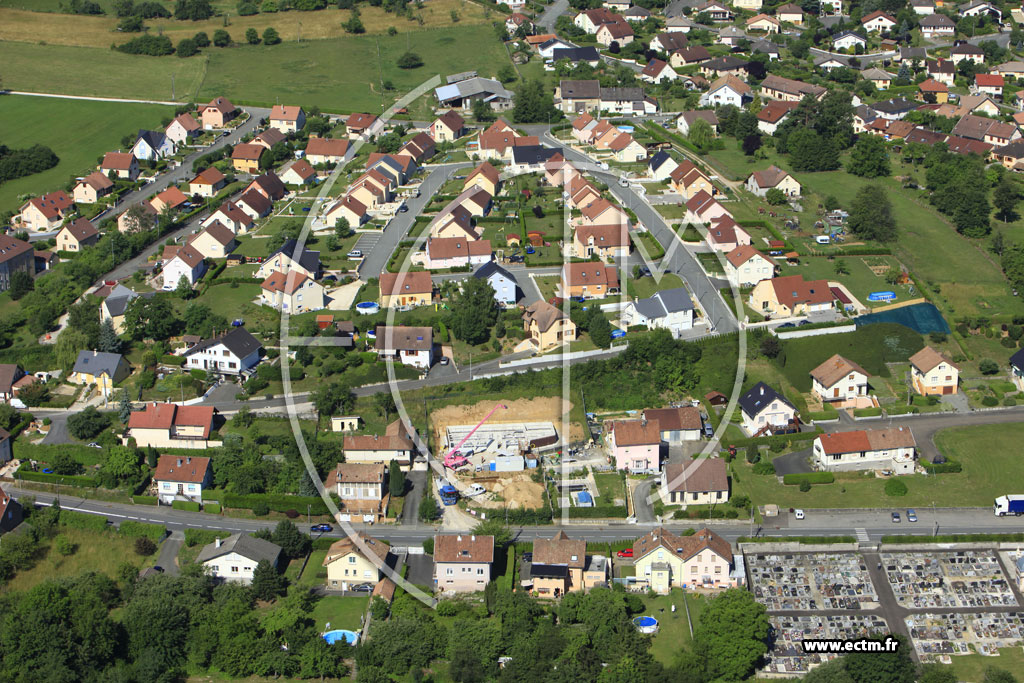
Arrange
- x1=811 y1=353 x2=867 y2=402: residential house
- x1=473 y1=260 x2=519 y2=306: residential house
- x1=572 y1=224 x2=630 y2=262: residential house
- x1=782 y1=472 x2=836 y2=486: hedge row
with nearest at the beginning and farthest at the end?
1. x1=782 y1=472 x2=836 y2=486: hedge row
2. x1=811 y1=353 x2=867 y2=402: residential house
3. x1=473 y1=260 x2=519 y2=306: residential house
4. x1=572 y1=224 x2=630 y2=262: residential house

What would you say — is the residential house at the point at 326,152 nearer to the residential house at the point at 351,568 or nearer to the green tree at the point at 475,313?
the green tree at the point at 475,313

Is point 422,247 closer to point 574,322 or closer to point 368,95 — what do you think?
point 574,322

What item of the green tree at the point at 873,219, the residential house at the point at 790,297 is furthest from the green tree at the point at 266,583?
the green tree at the point at 873,219

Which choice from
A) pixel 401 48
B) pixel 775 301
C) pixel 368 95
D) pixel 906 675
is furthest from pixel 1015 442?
pixel 401 48

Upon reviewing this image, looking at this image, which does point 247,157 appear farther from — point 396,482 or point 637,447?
point 637,447

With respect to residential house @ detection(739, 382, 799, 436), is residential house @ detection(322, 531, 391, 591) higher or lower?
lower

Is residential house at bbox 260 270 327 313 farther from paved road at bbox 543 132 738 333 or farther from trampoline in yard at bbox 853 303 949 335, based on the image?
trampoline in yard at bbox 853 303 949 335

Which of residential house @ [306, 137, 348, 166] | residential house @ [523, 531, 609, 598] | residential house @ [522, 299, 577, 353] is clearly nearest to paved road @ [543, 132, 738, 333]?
residential house @ [522, 299, 577, 353]
